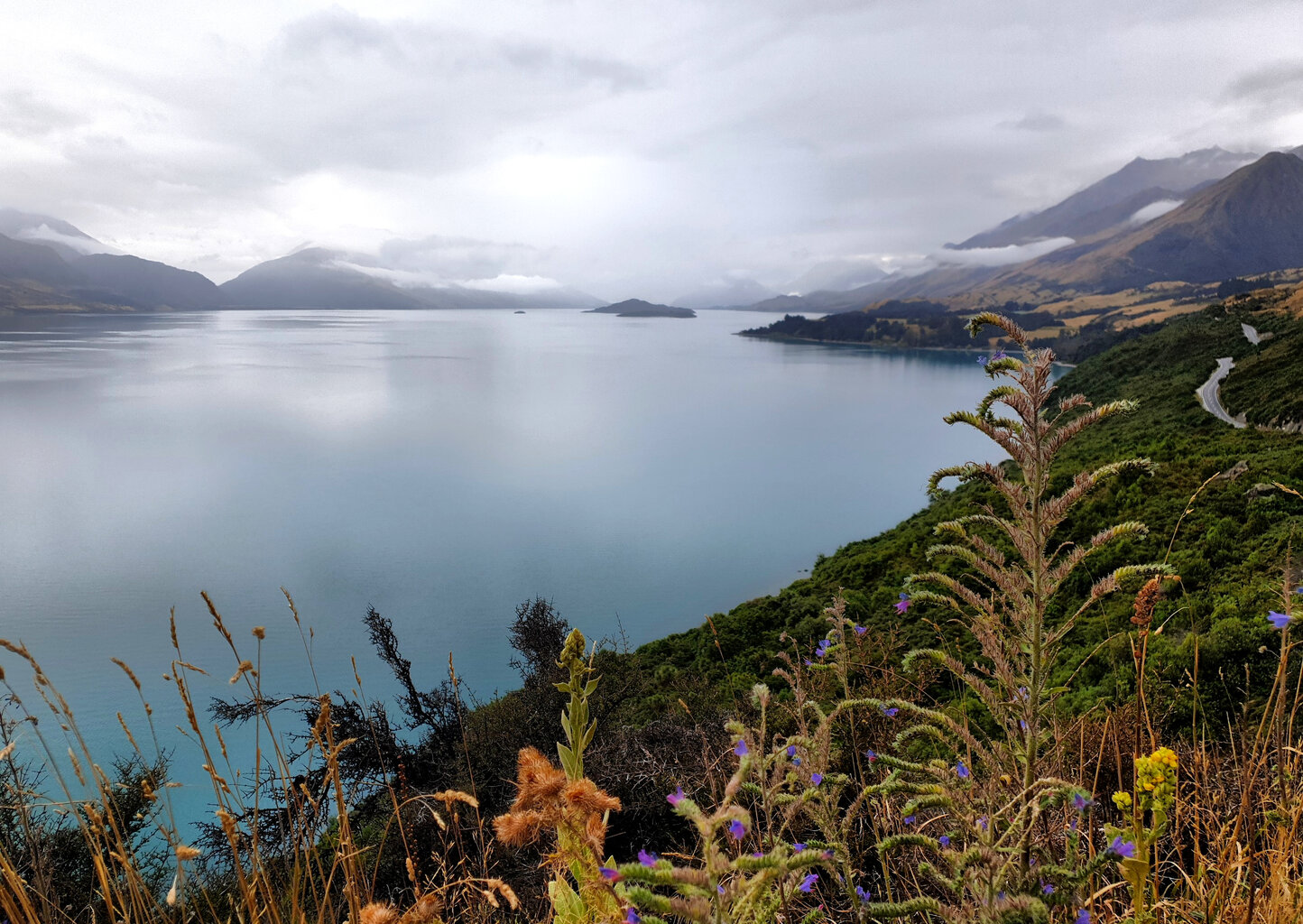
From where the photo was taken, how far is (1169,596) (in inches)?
326

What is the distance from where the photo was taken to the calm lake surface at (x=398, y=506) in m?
20.1

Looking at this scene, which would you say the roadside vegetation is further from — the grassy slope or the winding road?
the winding road

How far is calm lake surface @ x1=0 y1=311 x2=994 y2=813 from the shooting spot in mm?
20094

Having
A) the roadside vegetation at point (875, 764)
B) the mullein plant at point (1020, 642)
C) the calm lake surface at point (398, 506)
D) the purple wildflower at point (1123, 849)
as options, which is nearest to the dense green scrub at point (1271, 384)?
the roadside vegetation at point (875, 764)

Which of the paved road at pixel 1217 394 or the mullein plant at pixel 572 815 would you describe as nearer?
the mullein plant at pixel 572 815

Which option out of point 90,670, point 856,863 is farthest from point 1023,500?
point 90,670

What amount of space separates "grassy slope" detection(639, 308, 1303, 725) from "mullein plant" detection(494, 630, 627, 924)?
1.68 metres

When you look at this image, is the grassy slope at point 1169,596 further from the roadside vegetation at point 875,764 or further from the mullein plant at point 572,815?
the mullein plant at point 572,815

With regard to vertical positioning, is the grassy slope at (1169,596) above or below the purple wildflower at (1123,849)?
below

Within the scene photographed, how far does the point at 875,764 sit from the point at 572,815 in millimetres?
1004

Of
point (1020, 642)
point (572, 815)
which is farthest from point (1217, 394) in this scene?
point (572, 815)

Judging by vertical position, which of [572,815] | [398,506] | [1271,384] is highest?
[1271,384]

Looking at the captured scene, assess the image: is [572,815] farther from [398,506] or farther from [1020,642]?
[398,506]

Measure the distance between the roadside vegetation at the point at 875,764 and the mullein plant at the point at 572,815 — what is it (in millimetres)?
11
